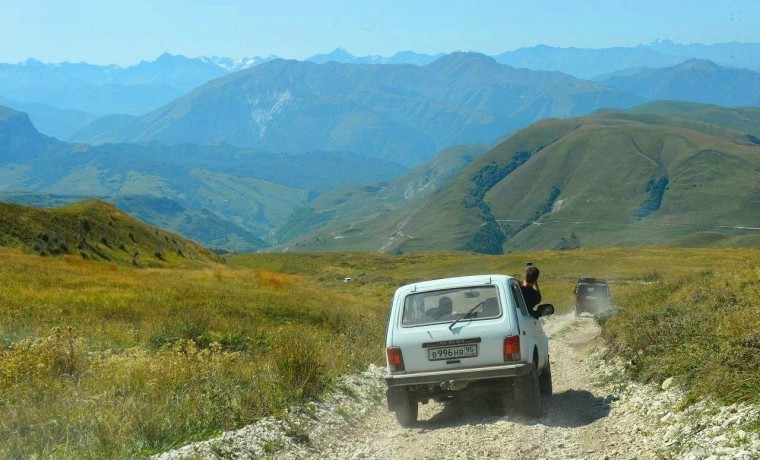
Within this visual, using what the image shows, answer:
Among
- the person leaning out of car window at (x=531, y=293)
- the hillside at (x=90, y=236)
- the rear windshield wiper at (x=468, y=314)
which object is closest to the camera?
the rear windshield wiper at (x=468, y=314)

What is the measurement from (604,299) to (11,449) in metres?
33.3

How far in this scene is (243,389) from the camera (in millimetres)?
11023

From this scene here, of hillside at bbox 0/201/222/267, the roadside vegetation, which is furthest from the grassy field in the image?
hillside at bbox 0/201/222/267

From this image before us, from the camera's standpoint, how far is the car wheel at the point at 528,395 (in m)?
10.9

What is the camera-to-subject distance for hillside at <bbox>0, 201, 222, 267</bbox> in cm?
5059

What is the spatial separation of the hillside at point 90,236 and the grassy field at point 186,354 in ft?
79.5

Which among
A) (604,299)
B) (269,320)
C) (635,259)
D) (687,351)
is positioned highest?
(687,351)

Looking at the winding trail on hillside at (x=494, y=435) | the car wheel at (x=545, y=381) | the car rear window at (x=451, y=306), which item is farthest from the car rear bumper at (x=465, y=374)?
the car wheel at (x=545, y=381)

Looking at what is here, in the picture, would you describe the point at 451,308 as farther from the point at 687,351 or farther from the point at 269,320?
Result: the point at 269,320

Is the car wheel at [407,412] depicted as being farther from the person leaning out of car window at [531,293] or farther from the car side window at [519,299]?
the person leaning out of car window at [531,293]

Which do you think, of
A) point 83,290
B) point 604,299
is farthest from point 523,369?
point 604,299

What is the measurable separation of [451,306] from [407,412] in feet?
6.18

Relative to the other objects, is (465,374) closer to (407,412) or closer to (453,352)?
(453,352)

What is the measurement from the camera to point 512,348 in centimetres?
1081
